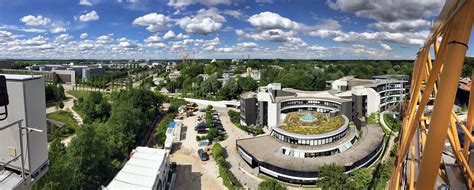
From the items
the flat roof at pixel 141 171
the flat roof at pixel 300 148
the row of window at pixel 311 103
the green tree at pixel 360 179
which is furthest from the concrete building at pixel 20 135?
the row of window at pixel 311 103

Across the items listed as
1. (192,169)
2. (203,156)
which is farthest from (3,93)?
(203,156)

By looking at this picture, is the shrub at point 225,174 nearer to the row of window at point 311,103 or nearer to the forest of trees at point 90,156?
the forest of trees at point 90,156

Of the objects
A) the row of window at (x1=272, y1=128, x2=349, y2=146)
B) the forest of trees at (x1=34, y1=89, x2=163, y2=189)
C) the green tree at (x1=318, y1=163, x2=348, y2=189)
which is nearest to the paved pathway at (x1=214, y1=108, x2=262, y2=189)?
the row of window at (x1=272, y1=128, x2=349, y2=146)

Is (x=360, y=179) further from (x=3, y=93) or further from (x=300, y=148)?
(x=3, y=93)

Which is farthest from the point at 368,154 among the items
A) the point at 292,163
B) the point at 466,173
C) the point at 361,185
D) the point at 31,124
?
the point at 31,124

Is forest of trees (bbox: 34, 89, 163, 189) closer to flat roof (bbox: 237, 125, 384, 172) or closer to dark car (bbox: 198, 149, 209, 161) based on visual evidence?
dark car (bbox: 198, 149, 209, 161)
